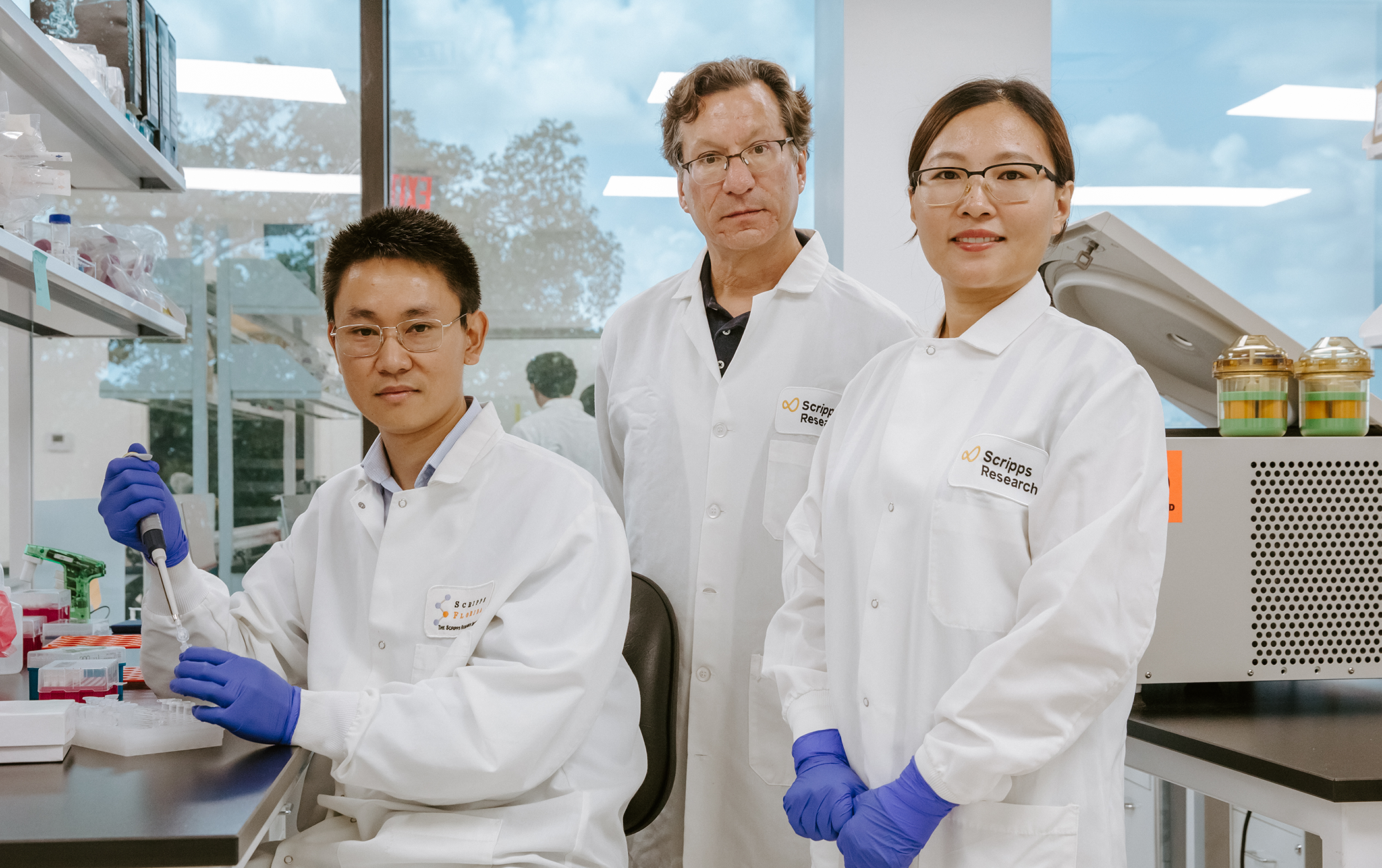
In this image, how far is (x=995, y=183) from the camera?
120 cm

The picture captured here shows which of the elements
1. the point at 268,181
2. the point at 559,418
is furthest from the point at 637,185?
the point at 268,181

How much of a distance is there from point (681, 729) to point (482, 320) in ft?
2.58

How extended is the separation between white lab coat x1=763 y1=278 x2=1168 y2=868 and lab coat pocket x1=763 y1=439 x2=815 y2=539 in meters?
0.35

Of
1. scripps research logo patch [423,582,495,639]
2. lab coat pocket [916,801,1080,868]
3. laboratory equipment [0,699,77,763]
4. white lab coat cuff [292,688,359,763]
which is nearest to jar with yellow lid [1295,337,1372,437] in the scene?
lab coat pocket [916,801,1080,868]

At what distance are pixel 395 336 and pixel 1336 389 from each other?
1.42m

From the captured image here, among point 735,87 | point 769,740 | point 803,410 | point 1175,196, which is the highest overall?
point 1175,196

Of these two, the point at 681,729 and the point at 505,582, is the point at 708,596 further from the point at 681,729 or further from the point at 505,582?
the point at 505,582

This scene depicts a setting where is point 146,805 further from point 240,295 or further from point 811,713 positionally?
point 240,295

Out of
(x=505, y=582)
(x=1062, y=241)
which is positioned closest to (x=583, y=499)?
(x=505, y=582)

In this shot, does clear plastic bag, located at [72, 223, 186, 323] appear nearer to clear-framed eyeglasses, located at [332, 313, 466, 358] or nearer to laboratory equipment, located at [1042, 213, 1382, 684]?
clear-framed eyeglasses, located at [332, 313, 466, 358]

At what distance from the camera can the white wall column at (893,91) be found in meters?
3.16

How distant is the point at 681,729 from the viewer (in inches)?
66.3

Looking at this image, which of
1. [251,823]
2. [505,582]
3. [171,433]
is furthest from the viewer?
[171,433]

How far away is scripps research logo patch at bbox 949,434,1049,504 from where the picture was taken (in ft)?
3.63
